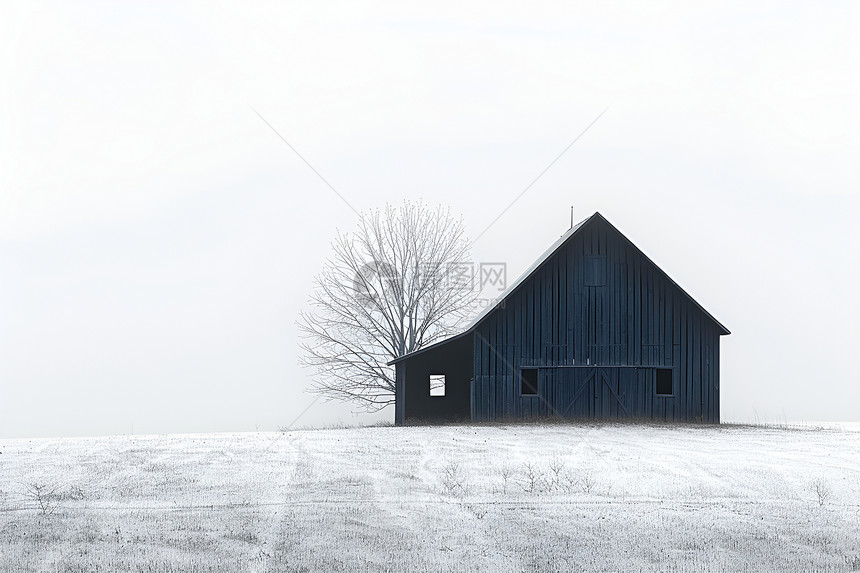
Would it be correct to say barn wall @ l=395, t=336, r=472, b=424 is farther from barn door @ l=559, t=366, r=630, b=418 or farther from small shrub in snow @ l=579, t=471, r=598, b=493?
small shrub in snow @ l=579, t=471, r=598, b=493

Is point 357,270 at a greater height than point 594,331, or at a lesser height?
greater

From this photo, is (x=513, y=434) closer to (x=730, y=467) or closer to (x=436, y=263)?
(x=730, y=467)

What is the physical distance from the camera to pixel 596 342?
3325 centimetres

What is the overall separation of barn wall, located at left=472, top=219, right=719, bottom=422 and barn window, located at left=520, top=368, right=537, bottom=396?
11.1 inches

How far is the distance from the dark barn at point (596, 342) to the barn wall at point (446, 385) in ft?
16.0

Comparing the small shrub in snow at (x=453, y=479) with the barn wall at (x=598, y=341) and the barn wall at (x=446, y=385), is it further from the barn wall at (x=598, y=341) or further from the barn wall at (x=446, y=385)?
the barn wall at (x=446, y=385)

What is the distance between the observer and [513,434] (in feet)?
90.1

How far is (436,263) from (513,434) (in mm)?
17958

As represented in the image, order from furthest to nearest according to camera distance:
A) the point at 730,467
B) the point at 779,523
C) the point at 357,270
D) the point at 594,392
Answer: the point at 357,270 < the point at 594,392 < the point at 730,467 < the point at 779,523

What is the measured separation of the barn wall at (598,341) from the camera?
3297 cm

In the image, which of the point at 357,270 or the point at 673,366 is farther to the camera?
the point at 357,270

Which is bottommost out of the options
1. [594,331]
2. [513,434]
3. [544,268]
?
[513,434]

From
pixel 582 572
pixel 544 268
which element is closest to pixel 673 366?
pixel 544 268

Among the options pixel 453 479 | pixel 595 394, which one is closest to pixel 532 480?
pixel 453 479
